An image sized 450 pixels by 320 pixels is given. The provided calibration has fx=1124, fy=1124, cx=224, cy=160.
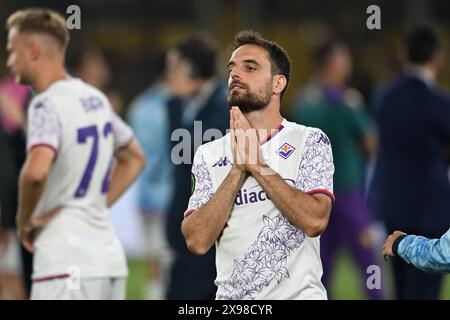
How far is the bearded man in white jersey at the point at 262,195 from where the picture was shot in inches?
190

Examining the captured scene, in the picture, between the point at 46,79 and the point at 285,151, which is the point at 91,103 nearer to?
the point at 46,79

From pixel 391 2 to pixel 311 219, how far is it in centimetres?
1360

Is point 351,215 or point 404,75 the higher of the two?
point 404,75

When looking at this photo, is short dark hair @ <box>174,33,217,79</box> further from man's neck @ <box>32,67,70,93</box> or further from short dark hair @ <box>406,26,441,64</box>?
man's neck @ <box>32,67,70,93</box>

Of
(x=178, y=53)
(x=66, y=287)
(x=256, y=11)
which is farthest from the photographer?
(x=256, y=11)

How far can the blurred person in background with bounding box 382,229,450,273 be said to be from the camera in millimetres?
4797

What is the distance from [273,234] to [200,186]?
0.41 m

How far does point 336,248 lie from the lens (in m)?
9.77

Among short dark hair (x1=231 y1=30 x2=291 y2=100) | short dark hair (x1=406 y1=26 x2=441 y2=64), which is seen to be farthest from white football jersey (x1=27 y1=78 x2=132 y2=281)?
short dark hair (x1=406 y1=26 x2=441 y2=64)

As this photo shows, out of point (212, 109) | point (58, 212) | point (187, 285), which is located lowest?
point (187, 285)

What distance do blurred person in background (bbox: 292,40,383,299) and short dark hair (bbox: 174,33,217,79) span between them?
73.4 inches

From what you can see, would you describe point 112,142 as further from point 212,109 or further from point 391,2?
point 391,2

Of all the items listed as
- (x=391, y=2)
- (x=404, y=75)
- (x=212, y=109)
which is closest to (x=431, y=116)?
(x=404, y=75)

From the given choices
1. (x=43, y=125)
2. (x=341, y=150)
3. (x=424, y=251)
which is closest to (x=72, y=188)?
(x=43, y=125)
